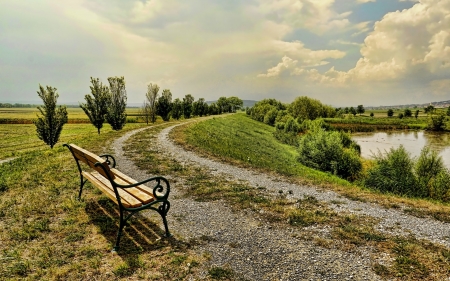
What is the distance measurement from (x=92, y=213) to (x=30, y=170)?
22.9 ft

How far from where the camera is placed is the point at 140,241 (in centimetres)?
559

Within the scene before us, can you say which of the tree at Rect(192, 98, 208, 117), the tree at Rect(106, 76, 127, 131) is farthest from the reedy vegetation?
the tree at Rect(192, 98, 208, 117)

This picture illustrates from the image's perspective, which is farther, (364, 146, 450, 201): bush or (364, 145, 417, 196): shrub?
(364, 145, 417, 196): shrub

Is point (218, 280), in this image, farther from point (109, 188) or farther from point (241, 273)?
point (109, 188)

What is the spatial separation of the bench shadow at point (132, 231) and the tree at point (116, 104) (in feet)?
92.3

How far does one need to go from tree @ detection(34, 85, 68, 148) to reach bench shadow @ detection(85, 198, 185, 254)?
23423 mm

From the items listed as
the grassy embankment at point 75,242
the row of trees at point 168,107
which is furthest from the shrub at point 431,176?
the row of trees at point 168,107

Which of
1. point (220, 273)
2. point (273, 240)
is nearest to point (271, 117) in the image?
point (273, 240)

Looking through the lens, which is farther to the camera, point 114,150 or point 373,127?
point 373,127

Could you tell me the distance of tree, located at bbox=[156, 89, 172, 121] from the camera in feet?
181

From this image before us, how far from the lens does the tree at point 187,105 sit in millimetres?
75312

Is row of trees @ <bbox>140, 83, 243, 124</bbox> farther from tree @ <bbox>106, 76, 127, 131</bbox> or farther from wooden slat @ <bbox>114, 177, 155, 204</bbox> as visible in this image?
wooden slat @ <bbox>114, 177, 155, 204</bbox>

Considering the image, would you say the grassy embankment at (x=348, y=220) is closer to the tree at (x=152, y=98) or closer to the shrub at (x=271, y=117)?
the tree at (x=152, y=98)

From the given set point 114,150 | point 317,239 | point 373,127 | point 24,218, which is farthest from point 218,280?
point 373,127
